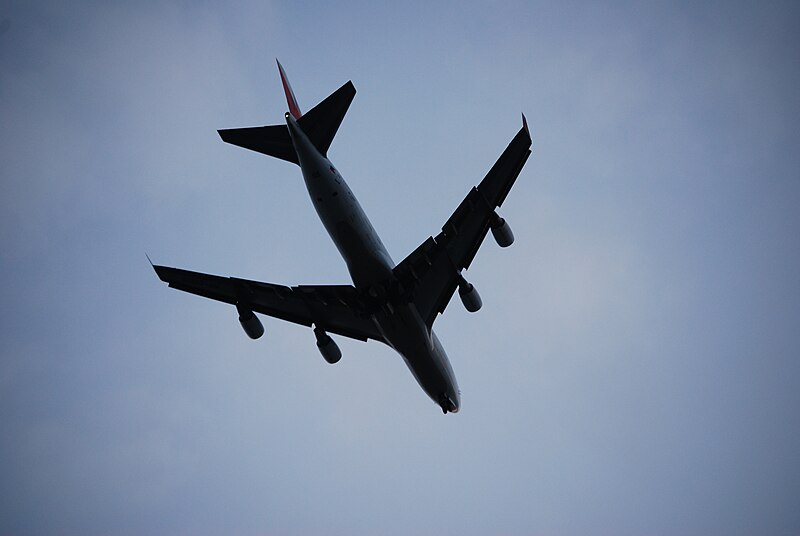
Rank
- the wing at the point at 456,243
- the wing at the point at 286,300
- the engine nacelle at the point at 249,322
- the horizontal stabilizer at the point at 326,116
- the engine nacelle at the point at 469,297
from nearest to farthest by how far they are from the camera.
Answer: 1. the horizontal stabilizer at the point at 326,116
2. the wing at the point at 456,243
3. the engine nacelle at the point at 469,297
4. the engine nacelle at the point at 249,322
5. the wing at the point at 286,300

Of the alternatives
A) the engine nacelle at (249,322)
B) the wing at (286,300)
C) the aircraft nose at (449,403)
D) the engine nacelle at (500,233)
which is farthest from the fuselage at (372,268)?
the engine nacelle at (249,322)

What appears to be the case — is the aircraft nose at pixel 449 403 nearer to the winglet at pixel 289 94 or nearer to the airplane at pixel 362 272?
the airplane at pixel 362 272

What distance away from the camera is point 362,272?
20.3 m

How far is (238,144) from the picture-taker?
19.5 metres

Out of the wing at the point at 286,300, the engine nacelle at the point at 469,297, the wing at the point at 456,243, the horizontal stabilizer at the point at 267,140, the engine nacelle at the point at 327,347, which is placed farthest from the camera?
the engine nacelle at the point at 327,347

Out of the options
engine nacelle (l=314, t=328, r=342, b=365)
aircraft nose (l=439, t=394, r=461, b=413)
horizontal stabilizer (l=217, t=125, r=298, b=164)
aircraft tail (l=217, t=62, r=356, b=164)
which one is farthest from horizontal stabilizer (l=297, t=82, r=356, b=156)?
aircraft nose (l=439, t=394, r=461, b=413)

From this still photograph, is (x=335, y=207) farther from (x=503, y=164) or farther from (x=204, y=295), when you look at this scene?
(x=204, y=295)

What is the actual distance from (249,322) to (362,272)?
554 centimetres

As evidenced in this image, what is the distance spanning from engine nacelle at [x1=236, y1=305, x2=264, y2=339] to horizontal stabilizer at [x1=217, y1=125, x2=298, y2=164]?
6343 mm

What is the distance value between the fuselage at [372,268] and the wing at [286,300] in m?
1.25

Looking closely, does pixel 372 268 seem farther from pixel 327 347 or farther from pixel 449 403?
pixel 449 403

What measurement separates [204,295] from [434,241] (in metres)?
9.47

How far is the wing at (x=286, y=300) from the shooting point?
23266 mm

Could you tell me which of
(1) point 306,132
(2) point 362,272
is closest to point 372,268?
(2) point 362,272
